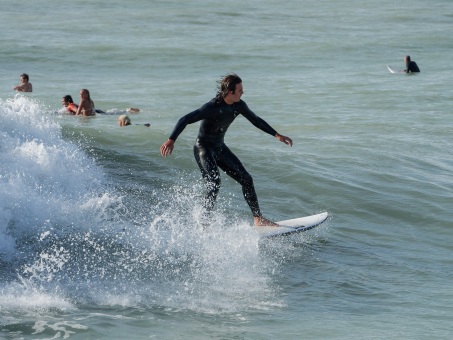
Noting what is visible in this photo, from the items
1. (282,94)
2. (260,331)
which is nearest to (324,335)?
(260,331)

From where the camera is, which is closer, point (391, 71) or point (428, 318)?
point (428, 318)

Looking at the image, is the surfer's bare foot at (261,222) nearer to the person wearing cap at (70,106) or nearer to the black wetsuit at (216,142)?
the black wetsuit at (216,142)

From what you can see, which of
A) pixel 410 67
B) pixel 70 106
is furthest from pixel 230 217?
pixel 410 67

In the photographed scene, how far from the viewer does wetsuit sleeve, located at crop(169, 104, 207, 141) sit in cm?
1002

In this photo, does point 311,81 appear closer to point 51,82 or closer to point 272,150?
point 51,82

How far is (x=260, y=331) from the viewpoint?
26.9ft

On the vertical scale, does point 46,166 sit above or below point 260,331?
above

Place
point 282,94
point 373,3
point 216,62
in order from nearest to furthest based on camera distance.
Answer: point 282,94
point 216,62
point 373,3

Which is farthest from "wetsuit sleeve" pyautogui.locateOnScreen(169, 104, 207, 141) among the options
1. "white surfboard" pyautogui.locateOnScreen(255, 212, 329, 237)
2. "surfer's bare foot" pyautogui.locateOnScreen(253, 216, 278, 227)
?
"white surfboard" pyautogui.locateOnScreen(255, 212, 329, 237)

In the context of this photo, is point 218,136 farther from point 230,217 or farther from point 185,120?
point 230,217

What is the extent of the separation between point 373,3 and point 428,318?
156 feet

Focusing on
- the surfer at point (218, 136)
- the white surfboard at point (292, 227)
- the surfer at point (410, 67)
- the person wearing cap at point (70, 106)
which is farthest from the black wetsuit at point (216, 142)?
the surfer at point (410, 67)

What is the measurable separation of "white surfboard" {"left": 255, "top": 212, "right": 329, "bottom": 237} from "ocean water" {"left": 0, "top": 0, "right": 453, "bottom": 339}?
0.17m

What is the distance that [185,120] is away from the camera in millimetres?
10109
